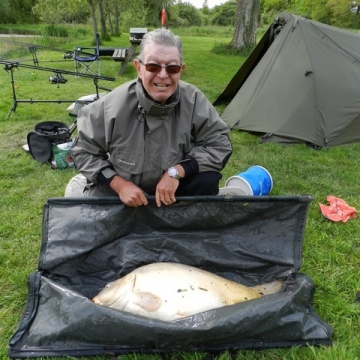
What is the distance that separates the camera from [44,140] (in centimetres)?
400

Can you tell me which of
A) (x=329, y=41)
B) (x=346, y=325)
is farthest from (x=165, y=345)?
(x=329, y=41)

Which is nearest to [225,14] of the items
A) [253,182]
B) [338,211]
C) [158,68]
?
[253,182]

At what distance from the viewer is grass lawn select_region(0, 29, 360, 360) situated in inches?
77.5

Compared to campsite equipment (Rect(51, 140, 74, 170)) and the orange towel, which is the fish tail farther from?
campsite equipment (Rect(51, 140, 74, 170))

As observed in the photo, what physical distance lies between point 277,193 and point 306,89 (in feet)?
6.28

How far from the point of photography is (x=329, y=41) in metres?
4.95

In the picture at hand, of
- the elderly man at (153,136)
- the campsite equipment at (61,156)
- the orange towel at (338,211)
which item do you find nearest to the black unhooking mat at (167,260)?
the elderly man at (153,136)

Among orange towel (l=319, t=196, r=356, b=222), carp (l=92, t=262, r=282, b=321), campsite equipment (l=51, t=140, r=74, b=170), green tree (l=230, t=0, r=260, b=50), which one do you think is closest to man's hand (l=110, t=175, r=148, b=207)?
carp (l=92, t=262, r=282, b=321)

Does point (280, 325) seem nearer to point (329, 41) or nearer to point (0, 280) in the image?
point (0, 280)

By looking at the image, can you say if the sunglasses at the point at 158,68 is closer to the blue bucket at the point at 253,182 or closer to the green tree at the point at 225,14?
the blue bucket at the point at 253,182

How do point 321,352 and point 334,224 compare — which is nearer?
A: point 321,352

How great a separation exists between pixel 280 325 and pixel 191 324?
44 cm

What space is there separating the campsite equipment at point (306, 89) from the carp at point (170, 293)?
3271mm

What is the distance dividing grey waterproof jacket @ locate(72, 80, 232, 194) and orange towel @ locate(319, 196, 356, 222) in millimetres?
1320
